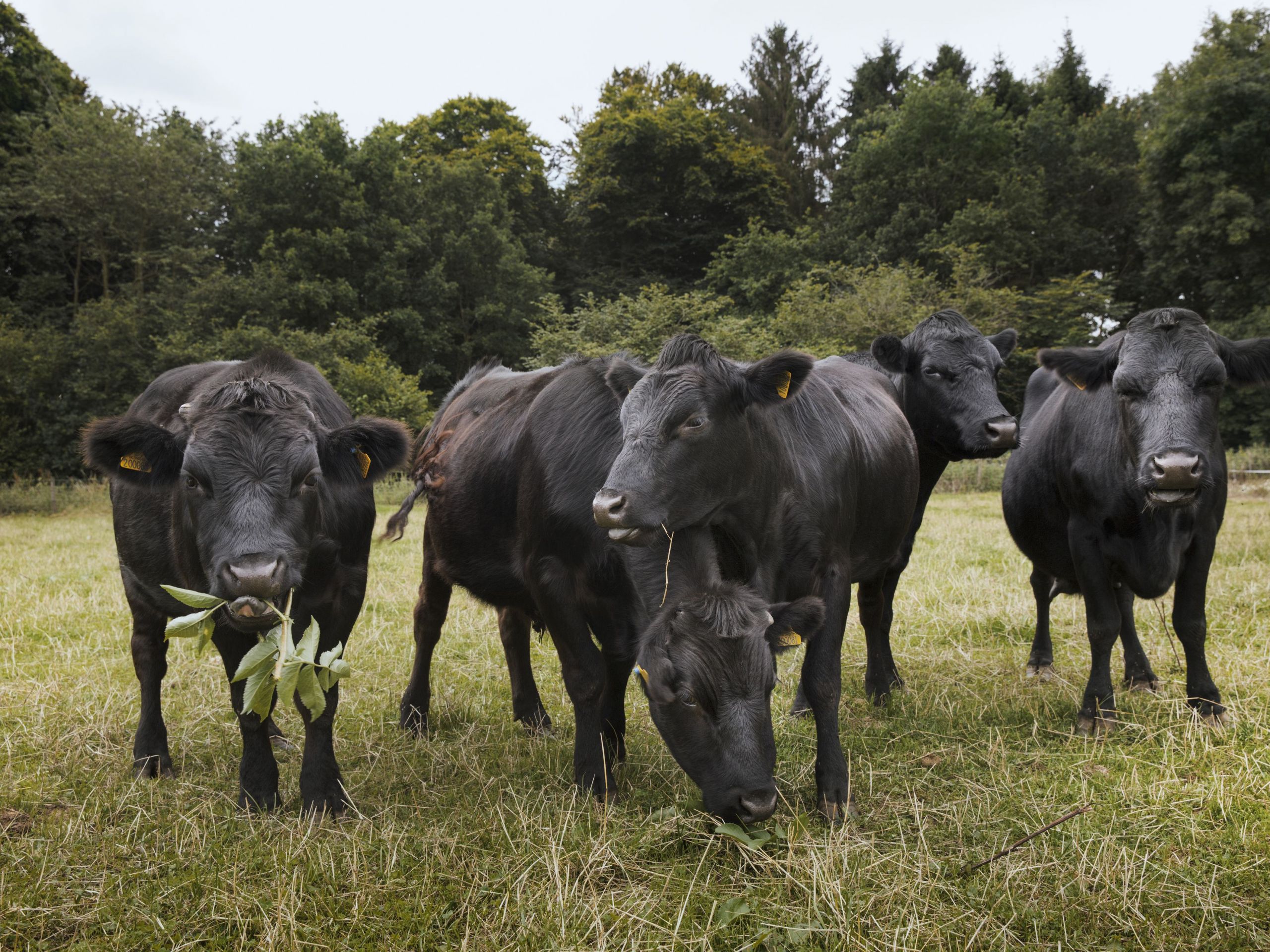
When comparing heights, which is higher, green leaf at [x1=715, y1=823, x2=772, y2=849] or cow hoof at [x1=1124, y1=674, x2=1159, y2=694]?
green leaf at [x1=715, y1=823, x2=772, y2=849]

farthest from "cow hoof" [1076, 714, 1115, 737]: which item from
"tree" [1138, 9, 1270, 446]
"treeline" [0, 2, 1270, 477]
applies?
"tree" [1138, 9, 1270, 446]

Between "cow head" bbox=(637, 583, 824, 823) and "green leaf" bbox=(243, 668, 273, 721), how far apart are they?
1.49m

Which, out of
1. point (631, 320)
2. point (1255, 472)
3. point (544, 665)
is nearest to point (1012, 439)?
point (544, 665)

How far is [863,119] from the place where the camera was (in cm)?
4484

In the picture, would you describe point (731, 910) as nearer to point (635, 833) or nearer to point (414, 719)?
point (635, 833)

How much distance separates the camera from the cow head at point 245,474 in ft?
10.9

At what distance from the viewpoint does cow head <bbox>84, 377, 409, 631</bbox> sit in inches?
130

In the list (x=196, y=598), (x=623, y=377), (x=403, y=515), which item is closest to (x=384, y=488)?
(x=403, y=515)

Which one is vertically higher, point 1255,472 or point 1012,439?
point 1012,439

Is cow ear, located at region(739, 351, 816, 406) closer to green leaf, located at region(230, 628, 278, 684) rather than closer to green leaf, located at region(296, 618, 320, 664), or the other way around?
green leaf, located at region(296, 618, 320, 664)

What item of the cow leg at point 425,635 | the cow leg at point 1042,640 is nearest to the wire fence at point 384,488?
the cow leg at point 425,635

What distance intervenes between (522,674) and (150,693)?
2.14 metres

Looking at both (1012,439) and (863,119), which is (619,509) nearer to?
(1012,439)

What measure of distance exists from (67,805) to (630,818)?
103 inches
